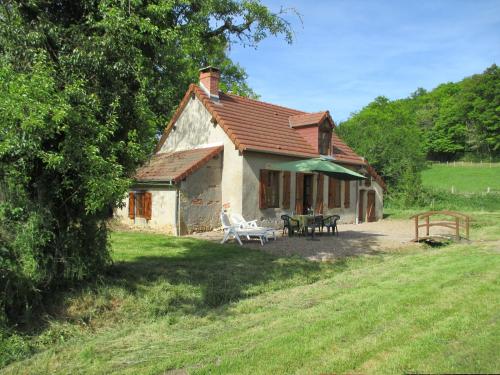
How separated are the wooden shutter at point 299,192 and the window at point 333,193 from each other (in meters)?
2.00

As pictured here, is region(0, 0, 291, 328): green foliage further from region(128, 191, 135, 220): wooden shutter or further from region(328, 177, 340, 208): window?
region(328, 177, 340, 208): window

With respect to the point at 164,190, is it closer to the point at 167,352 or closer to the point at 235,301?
the point at 235,301

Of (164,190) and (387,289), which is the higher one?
(164,190)

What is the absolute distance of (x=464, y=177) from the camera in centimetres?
5322

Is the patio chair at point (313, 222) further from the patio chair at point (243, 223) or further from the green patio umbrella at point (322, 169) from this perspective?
the green patio umbrella at point (322, 169)

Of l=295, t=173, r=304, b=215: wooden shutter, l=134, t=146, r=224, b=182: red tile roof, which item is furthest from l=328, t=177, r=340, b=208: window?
l=134, t=146, r=224, b=182: red tile roof

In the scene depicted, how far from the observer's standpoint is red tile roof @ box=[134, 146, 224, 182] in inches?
623

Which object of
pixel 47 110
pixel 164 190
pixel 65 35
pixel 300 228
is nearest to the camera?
pixel 47 110

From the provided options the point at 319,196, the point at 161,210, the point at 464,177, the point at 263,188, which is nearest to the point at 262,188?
the point at 263,188

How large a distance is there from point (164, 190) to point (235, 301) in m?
10.0

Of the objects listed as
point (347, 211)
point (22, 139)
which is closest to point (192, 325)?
point (22, 139)

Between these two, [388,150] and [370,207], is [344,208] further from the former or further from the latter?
[388,150]

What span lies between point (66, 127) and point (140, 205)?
12.6 metres

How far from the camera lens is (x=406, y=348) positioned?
177 inches
